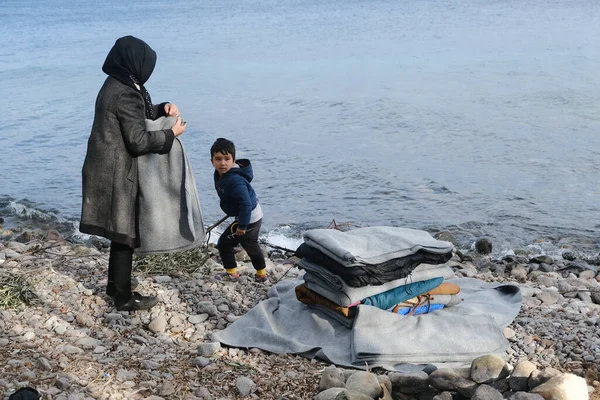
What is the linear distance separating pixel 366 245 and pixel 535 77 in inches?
606

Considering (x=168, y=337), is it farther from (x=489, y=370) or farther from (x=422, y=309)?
(x=489, y=370)

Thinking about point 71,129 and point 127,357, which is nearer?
→ point 127,357

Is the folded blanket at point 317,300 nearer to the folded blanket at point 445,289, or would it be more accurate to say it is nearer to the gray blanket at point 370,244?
the gray blanket at point 370,244

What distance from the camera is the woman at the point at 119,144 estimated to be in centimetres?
561

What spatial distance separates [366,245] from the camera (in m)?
A: 5.86

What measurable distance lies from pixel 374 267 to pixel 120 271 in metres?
1.92

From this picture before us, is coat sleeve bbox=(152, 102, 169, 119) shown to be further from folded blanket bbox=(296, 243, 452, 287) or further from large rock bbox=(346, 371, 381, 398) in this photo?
large rock bbox=(346, 371, 381, 398)

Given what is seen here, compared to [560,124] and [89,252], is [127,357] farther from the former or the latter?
[560,124]

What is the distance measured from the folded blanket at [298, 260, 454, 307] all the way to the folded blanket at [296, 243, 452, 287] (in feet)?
0.19

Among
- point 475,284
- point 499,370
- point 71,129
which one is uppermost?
point 499,370

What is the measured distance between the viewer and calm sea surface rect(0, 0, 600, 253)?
1191 centimetres

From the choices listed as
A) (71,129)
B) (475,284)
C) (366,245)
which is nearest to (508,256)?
(475,284)

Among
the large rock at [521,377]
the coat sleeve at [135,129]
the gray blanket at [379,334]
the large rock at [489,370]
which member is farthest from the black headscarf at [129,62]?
the large rock at [521,377]

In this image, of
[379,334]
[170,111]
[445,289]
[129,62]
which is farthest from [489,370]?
[129,62]
